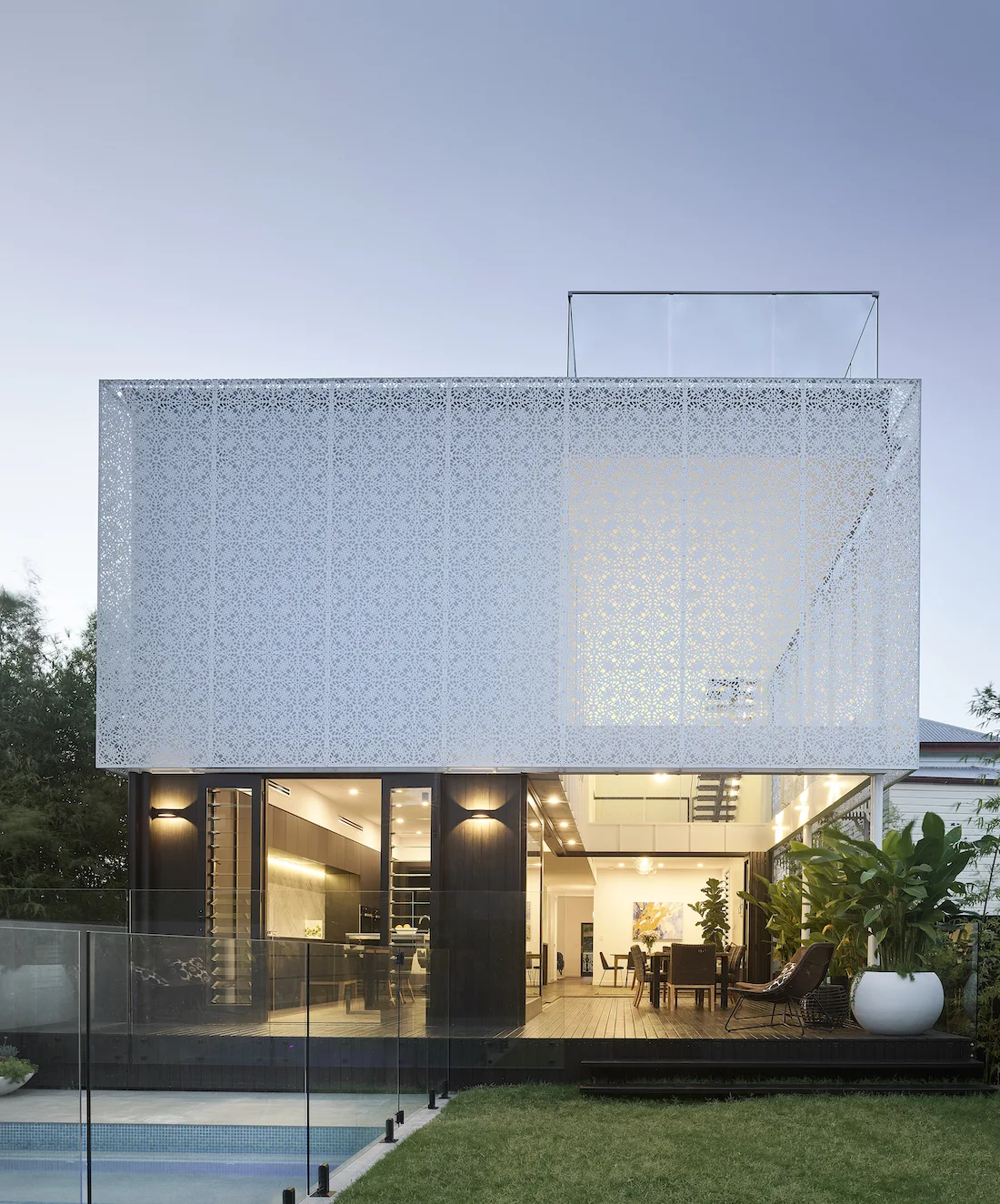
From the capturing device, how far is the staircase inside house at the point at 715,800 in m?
21.1

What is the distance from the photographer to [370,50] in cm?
1459

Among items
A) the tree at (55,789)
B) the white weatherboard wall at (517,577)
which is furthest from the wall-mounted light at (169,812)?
the tree at (55,789)

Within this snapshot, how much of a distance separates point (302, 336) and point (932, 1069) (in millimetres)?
12762

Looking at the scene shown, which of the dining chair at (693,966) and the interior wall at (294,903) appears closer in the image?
the interior wall at (294,903)

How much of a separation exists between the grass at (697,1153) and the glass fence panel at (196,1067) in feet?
2.83

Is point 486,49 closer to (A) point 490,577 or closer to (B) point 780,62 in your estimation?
(B) point 780,62

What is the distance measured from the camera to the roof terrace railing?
43.4ft

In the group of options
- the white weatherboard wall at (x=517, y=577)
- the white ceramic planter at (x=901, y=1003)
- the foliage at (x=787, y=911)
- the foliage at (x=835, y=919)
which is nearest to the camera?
the white ceramic planter at (x=901, y=1003)

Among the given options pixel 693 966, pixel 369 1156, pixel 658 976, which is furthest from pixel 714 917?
pixel 369 1156

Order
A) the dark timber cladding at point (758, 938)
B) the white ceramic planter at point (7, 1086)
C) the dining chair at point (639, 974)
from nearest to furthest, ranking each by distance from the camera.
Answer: the white ceramic planter at point (7, 1086) → the dining chair at point (639, 974) → the dark timber cladding at point (758, 938)

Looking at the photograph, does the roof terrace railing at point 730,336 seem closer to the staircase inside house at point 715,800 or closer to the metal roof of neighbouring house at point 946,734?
the staircase inside house at point 715,800

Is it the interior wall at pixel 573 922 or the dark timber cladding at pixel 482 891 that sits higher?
the dark timber cladding at pixel 482 891

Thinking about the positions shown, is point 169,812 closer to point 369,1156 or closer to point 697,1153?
point 369,1156

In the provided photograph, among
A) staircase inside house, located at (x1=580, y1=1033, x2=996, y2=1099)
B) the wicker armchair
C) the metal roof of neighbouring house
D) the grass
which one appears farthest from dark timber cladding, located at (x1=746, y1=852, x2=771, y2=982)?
the grass
